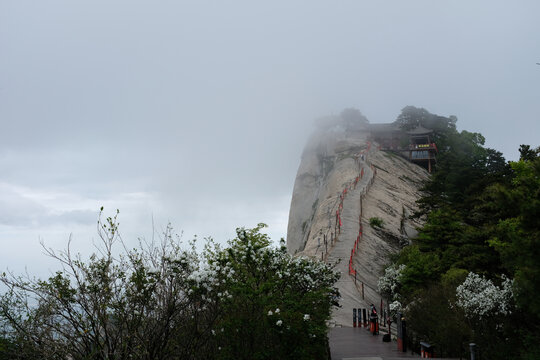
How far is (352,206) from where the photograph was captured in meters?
54.0

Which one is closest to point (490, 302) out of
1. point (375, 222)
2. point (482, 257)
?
point (482, 257)

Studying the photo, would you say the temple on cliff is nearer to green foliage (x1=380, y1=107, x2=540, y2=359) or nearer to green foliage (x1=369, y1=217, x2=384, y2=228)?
green foliage (x1=380, y1=107, x2=540, y2=359)

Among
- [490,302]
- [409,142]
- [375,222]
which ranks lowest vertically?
[490,302]

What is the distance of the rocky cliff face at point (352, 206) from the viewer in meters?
39.6

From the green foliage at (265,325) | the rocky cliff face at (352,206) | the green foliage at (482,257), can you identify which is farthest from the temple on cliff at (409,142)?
the green foliage at (265,325)

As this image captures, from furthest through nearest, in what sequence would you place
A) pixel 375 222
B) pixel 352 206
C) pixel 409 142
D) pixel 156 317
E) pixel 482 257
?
pixel 409 142 → pixel 352 206 → pixel 375 222 → pixel 482 257 → pixel 156 317

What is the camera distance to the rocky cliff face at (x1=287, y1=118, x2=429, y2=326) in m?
39.6

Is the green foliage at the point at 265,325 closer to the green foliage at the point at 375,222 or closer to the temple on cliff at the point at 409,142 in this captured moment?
the green foliage at the point at 375,222

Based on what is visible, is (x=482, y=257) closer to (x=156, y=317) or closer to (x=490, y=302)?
(x=490, y=302)

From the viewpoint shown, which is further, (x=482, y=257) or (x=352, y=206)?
(x=352, y=206)

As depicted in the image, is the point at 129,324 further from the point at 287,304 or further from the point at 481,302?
the point at 481,302

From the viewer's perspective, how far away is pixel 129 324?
29.7 ft

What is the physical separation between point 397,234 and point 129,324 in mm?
44423

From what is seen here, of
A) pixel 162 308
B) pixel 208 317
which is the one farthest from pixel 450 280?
pixel 162 308
